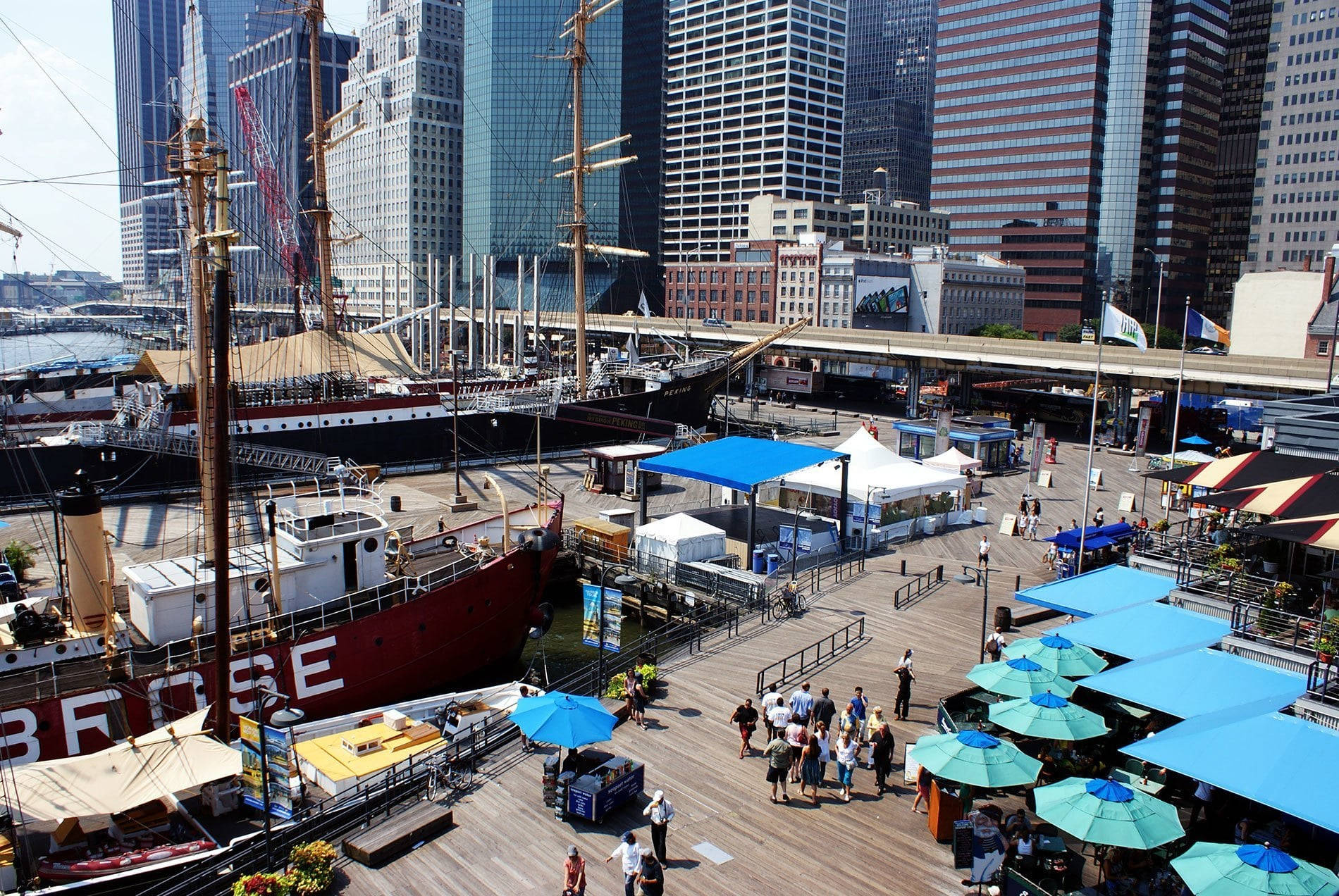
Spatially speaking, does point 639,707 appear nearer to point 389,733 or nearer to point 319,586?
point 389,733

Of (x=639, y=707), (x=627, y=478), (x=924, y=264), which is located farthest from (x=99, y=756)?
(x=924, y=264)

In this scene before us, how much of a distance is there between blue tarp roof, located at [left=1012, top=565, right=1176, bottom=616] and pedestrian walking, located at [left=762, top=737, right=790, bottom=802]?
8.20m

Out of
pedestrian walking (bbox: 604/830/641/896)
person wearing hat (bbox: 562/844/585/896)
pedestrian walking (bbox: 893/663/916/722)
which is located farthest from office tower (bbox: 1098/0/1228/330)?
person wearing hat (bbox: 562/844/585/896)

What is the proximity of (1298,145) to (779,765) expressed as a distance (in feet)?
509

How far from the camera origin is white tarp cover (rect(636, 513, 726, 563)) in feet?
95.5

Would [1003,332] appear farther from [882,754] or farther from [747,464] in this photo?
[882,754]

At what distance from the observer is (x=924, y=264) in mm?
126438

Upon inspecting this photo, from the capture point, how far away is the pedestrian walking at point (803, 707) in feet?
→ 53.5

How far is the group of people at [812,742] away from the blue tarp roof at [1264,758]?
3852mm

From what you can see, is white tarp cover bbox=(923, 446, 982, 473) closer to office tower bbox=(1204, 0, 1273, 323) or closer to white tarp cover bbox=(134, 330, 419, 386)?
white tarp cover bbox=(134, 330, 419, 386)

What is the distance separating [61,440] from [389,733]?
100 ft

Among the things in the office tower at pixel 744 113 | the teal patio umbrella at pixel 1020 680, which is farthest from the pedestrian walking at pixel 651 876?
the office tower at pixel 744 113

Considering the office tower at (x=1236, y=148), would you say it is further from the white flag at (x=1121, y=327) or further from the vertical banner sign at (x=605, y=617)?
the vertical banner sign at (x=605, y=617)

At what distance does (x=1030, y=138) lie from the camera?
13900 cm
